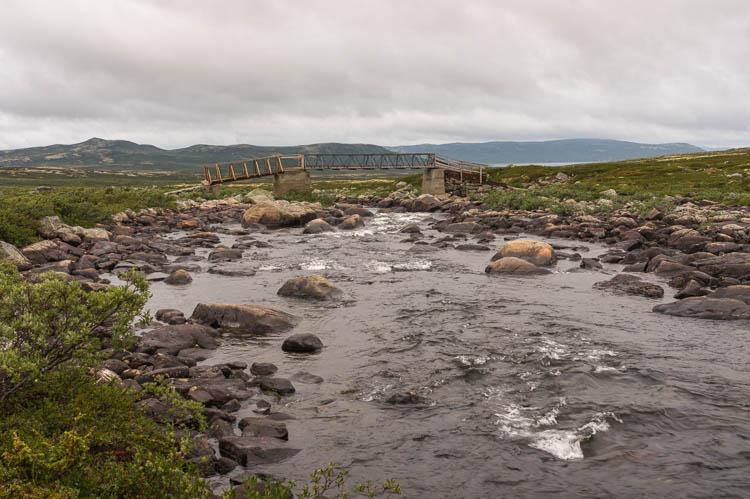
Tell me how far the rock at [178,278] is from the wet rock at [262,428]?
13.0 meters

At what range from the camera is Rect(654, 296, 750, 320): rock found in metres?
14.9

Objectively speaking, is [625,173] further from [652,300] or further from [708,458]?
[708,458]

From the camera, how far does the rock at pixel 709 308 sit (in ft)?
A: 48.9

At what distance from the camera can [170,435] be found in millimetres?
6293

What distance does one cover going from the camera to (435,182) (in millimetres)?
63375

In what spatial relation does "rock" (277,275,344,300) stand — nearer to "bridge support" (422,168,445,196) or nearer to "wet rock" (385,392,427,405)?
"wet rock" (385,392,427,405)

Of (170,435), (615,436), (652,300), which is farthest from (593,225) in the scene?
(170,435)

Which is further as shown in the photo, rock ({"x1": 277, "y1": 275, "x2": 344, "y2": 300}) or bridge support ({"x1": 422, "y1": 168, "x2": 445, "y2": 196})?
bridge support ({"x1": 422, "y1": 168, "x2": 445, "y2": 196})

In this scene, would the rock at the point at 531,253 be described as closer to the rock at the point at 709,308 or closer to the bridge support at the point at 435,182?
the rock at the point at 709,308

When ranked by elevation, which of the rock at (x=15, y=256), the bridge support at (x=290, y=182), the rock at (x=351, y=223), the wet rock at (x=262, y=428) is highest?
the bridge support at (x=290, y=182)

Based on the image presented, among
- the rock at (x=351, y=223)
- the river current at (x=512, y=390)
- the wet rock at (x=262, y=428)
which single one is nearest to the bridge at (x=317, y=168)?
the rock at (x=351, y=223)

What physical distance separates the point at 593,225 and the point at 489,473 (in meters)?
31.7

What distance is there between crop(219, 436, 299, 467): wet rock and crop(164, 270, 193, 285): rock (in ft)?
44.7

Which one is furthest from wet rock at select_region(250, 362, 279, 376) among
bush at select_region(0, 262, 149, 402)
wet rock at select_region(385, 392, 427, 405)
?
bush at select_region(0, 262, 149, 402)
